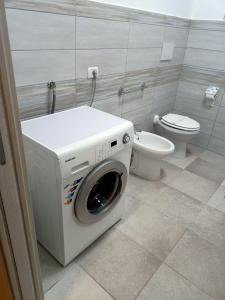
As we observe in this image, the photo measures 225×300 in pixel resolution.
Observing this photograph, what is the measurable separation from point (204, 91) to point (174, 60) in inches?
20.0

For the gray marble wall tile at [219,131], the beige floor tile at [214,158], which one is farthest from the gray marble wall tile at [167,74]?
the beige floor tile at [214,158]

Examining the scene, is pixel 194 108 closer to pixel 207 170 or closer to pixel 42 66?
pixel 207 170

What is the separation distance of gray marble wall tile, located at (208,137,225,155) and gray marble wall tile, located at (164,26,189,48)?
1170 millimetres

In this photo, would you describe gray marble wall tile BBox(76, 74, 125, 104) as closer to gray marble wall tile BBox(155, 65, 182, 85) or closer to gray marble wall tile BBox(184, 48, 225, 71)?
gray marble wall tile BBox(155, 65, 182, 85)

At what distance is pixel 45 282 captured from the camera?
1.30 metres

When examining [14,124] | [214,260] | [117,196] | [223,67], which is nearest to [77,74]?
[117,196]

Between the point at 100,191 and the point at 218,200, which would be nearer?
the point at 100,191

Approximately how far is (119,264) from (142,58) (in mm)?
1715

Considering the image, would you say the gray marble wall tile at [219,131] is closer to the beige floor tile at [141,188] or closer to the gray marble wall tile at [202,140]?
the gray marble wall tile at [202,140]

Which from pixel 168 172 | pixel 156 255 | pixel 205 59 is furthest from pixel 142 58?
pixel 156 255

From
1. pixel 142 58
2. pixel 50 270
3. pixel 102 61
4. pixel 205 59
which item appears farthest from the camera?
pixel 205 59

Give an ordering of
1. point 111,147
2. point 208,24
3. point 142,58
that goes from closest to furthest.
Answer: point 111,147 → point 142,58 → point 208,24

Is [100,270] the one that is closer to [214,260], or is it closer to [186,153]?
[214,260]

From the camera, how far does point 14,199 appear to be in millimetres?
656
